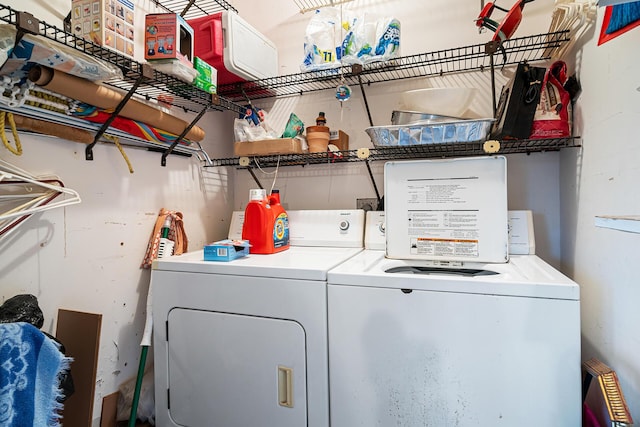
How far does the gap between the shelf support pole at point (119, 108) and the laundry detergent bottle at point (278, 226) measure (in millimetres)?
766

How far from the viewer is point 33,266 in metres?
1.23

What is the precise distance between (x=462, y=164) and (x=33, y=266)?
1765 mm

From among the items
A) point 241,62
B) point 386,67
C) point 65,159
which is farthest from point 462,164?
point 65,159

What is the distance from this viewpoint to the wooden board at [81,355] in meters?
1.24

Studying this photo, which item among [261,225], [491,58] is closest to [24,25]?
[261,225]

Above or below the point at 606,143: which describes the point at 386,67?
above

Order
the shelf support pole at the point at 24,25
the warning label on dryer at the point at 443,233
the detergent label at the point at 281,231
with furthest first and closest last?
the detergent label at the point at 281,231
the warning label on dryer at the point at 443,233
the shelf support pole at the point at 24,25

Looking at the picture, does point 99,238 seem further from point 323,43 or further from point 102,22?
point 323,43

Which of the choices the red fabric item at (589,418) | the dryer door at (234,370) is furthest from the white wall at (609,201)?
the dryer door at (234,370)

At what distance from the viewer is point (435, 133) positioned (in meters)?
1.43

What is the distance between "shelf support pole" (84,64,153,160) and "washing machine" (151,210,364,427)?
1.78 feet

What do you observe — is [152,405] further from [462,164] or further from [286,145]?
[462,164]

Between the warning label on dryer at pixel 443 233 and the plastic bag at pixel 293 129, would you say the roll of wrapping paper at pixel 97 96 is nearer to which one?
the plastic bag at pixel 293 129

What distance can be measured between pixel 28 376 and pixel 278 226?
107 cm
